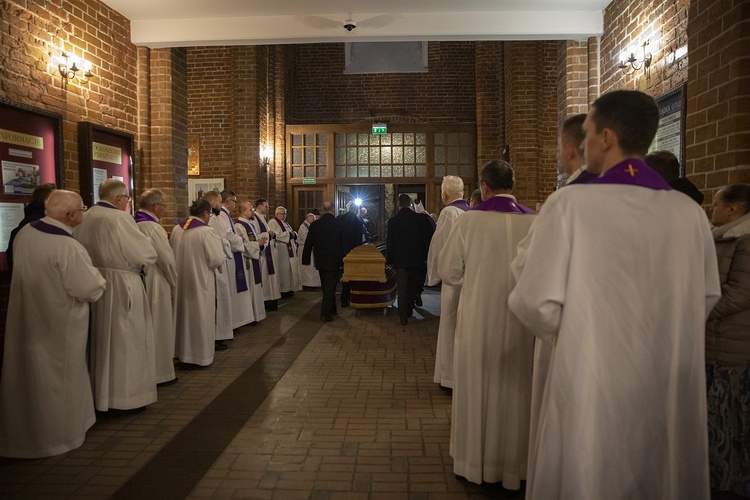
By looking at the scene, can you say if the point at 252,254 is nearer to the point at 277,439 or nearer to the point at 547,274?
the point at 277,439

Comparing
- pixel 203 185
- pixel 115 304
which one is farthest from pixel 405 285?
pixel 203 185

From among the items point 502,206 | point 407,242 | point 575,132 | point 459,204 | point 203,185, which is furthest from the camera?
point 203,185

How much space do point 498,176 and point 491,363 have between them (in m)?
1.14

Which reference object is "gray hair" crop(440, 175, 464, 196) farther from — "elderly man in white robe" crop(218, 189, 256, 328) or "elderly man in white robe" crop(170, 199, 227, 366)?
"elderly man in white robe" crop(218, 189, 256, 328)

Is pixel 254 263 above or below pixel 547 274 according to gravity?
below

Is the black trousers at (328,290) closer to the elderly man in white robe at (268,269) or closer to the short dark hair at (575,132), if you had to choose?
the elderly man in white robe at (268,269)

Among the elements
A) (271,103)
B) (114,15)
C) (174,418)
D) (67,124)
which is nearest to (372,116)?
(271,103)

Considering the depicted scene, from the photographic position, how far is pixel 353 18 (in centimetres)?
712

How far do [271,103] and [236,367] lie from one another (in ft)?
35.2

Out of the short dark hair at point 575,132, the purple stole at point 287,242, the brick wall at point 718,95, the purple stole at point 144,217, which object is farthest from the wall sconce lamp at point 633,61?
the purple stole at point 287,242

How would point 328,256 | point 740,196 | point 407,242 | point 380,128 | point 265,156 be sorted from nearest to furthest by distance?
1. point 740,196
2. point 407,242
3. point 328,256
4. point 265,156
5. point 380,128

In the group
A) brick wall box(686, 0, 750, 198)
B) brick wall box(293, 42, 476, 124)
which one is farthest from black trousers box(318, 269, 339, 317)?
brick wall box(293, 42, 476, 124)

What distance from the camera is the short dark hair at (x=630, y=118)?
1974 millimetres

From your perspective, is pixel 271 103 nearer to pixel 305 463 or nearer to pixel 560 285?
pixel 305 463
